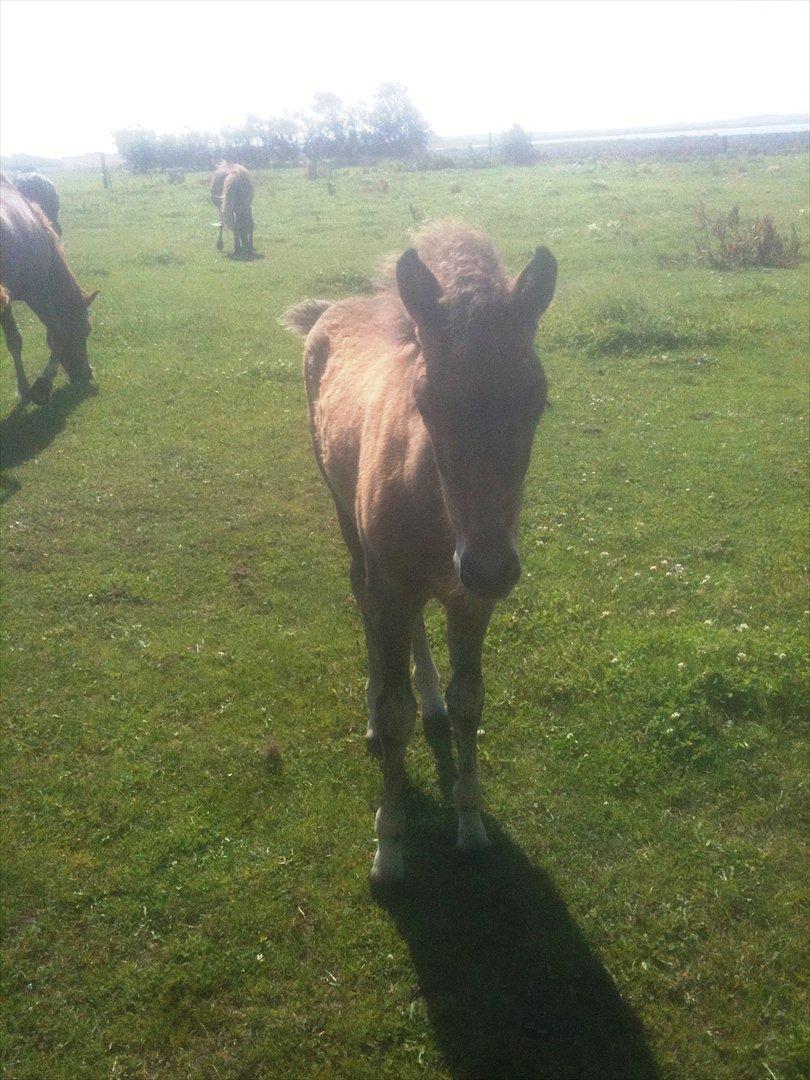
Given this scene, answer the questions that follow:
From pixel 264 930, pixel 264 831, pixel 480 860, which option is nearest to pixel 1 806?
pixel 264 831

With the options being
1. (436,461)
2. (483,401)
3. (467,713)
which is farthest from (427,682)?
(483,401)

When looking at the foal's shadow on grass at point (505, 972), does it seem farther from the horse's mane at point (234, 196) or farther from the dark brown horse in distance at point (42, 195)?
the dark brown horse in distance at point (42, 195)

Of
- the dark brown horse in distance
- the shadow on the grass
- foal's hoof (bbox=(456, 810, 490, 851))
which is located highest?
the dark brown horse in distance

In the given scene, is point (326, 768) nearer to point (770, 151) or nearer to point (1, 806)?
point (1, 806)

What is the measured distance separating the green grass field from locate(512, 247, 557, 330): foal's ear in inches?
109

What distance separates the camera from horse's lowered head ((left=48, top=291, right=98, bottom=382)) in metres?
11.3

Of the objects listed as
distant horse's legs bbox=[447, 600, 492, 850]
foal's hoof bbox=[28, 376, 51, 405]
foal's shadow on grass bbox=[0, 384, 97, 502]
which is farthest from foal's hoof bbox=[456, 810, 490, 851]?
foal's hoof bbox=[28, 376, 51, 405]

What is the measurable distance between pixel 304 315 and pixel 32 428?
5.42 m

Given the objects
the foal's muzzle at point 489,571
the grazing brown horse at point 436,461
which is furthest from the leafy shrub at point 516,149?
the foal's muzzle at point 489,571

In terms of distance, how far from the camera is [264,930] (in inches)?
147

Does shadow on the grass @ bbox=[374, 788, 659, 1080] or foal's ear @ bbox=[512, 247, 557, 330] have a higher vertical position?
foal's ear @ bbox=[512, 247, 557, 330]

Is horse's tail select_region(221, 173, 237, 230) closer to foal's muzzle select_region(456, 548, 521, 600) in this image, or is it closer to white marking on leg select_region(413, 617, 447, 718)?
white marking on leg select_region(413, 617, 447, 718)

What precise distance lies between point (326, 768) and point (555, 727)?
1.45m

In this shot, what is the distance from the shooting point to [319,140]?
2121 inches
